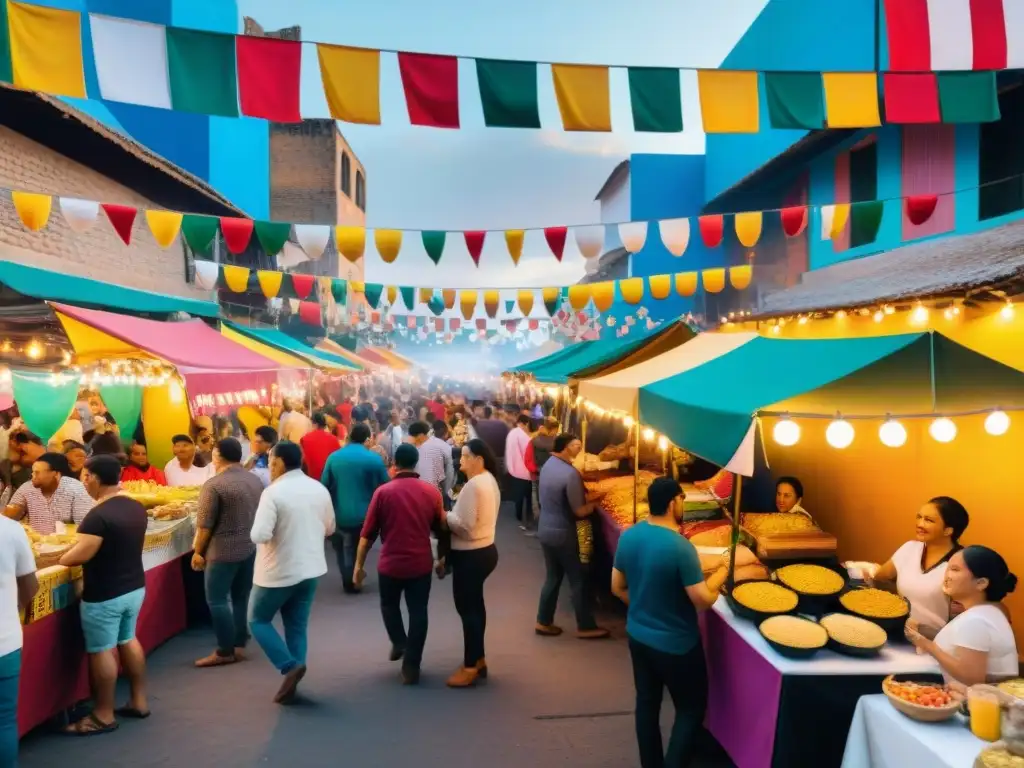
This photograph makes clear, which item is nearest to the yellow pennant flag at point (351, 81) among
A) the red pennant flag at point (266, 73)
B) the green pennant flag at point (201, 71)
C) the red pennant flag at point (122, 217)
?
the red pennant flag at point (266, 73)

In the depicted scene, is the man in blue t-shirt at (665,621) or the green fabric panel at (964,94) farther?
the green fabric panel at (964,94)

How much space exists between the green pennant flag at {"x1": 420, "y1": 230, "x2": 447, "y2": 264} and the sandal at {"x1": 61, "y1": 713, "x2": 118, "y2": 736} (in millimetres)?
7204

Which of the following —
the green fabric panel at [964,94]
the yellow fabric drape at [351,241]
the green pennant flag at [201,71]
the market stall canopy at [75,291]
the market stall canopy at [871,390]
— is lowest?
the market stall canopy at [871,390]

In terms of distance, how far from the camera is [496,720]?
4996 mm

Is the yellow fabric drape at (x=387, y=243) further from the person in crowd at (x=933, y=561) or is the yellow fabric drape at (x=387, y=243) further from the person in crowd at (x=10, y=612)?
the person in crowd at (x=933, y=561)

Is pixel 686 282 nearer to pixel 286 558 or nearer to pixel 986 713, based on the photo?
pixel 286 558

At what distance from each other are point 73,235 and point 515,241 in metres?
7.42

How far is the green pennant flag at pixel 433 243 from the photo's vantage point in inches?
403

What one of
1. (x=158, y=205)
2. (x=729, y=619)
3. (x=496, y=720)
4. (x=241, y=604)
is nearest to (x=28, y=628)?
(x=241, y=604)

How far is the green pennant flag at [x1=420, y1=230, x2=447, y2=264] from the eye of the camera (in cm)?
1024

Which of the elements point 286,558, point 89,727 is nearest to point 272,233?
point 286,558

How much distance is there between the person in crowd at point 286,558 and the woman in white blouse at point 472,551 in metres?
1.06

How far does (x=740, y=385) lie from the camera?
15.0ft

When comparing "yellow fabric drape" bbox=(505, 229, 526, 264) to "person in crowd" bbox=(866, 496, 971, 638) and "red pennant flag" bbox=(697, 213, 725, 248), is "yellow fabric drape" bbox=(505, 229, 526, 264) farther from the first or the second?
"person in crowd" bbox=(866, 496, 971, 638)
